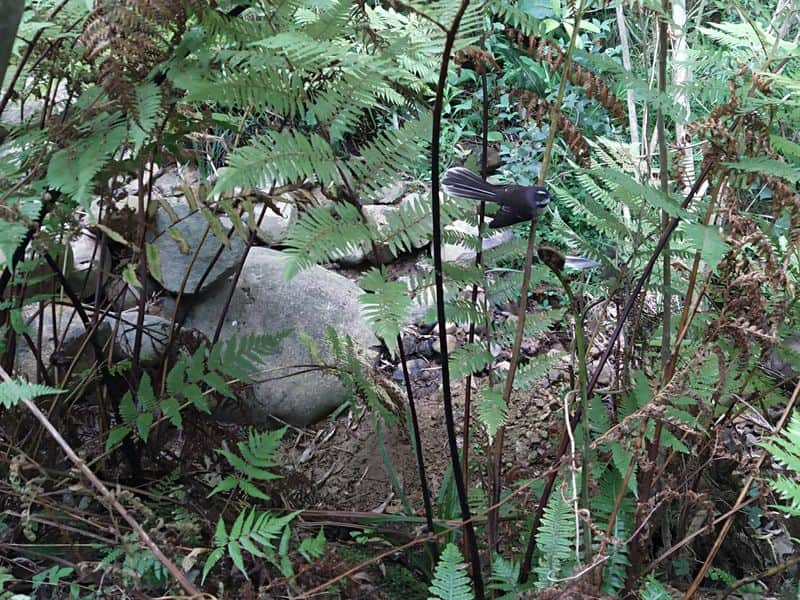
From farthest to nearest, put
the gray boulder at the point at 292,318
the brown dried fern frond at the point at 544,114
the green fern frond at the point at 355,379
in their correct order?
1. the gray boulder at the point at 292,318
2. the green fern frond at the point at 355,379
3. the brown dried fern frond at the point at 544,114

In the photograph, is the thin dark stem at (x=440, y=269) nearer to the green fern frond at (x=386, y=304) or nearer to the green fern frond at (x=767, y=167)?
the green fern frond at (x=386, y=304)

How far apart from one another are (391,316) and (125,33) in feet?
1.69

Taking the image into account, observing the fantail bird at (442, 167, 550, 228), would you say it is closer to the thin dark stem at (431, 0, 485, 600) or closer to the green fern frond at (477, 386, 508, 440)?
the thin dark stem at (431, 0, 485, 600)

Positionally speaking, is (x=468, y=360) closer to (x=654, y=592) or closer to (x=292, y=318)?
(x=654, y=592)

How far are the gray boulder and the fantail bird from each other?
4.23 ft

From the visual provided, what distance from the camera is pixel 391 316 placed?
88cm

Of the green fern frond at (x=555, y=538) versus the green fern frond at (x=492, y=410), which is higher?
the green fern frond at (x=492, y=410)

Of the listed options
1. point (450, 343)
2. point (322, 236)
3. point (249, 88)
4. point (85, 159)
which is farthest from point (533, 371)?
point (450, 343)

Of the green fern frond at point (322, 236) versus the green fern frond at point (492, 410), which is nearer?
the green fern frond at point (322, 236)

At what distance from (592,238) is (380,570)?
84.7 inches

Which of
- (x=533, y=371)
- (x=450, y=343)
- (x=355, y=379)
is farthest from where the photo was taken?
(x=450, y=343)

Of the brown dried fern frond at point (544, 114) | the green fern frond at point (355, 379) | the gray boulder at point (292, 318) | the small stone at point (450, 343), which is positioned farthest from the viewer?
the small stone at point (450, 343)

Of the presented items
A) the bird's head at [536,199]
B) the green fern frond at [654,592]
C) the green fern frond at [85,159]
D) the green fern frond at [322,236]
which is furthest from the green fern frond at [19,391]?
the green fern frond at [654,592]

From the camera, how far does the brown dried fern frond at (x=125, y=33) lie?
87 centimetres
